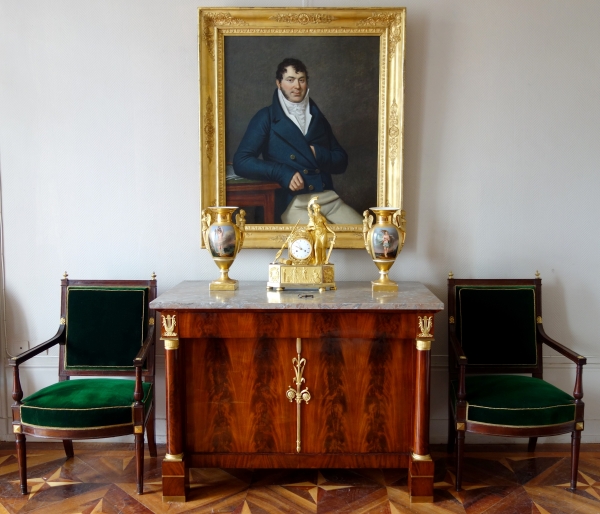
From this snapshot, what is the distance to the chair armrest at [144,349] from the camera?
8.71 ft

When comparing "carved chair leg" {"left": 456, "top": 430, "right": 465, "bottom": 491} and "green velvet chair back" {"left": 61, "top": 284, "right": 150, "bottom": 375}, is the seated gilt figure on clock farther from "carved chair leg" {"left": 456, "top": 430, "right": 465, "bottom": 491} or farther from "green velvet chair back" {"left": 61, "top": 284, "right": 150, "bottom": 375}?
"carved chair leg" {"left": 456, "top": 430, "right": 465, "bottom": 491}

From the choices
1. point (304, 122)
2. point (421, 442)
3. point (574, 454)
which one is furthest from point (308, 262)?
point (574, 454)

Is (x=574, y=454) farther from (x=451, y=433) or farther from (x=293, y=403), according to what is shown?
(x=293, y=403)

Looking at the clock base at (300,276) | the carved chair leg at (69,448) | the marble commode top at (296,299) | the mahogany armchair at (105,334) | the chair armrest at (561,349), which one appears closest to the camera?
the marble commode top at (296,299)

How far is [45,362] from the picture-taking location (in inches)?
135

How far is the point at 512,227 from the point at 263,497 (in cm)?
217

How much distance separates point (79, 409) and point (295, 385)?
3.56ft

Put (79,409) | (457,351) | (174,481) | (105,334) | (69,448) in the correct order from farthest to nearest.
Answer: (69,448) < (105,334) < (457,351) < (174,481) < (79,409)

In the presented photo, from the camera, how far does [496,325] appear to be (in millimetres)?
3143

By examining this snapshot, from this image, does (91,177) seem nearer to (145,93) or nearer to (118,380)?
(145,93)

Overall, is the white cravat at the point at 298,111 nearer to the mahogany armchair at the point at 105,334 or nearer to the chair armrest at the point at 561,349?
the mahogany armchair at the point at 105,334

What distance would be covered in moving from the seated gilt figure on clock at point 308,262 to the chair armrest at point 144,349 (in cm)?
73

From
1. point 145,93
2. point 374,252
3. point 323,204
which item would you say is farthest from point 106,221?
point 374,252

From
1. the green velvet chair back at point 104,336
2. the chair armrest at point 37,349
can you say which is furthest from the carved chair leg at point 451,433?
the chair armrest at point 37,349
